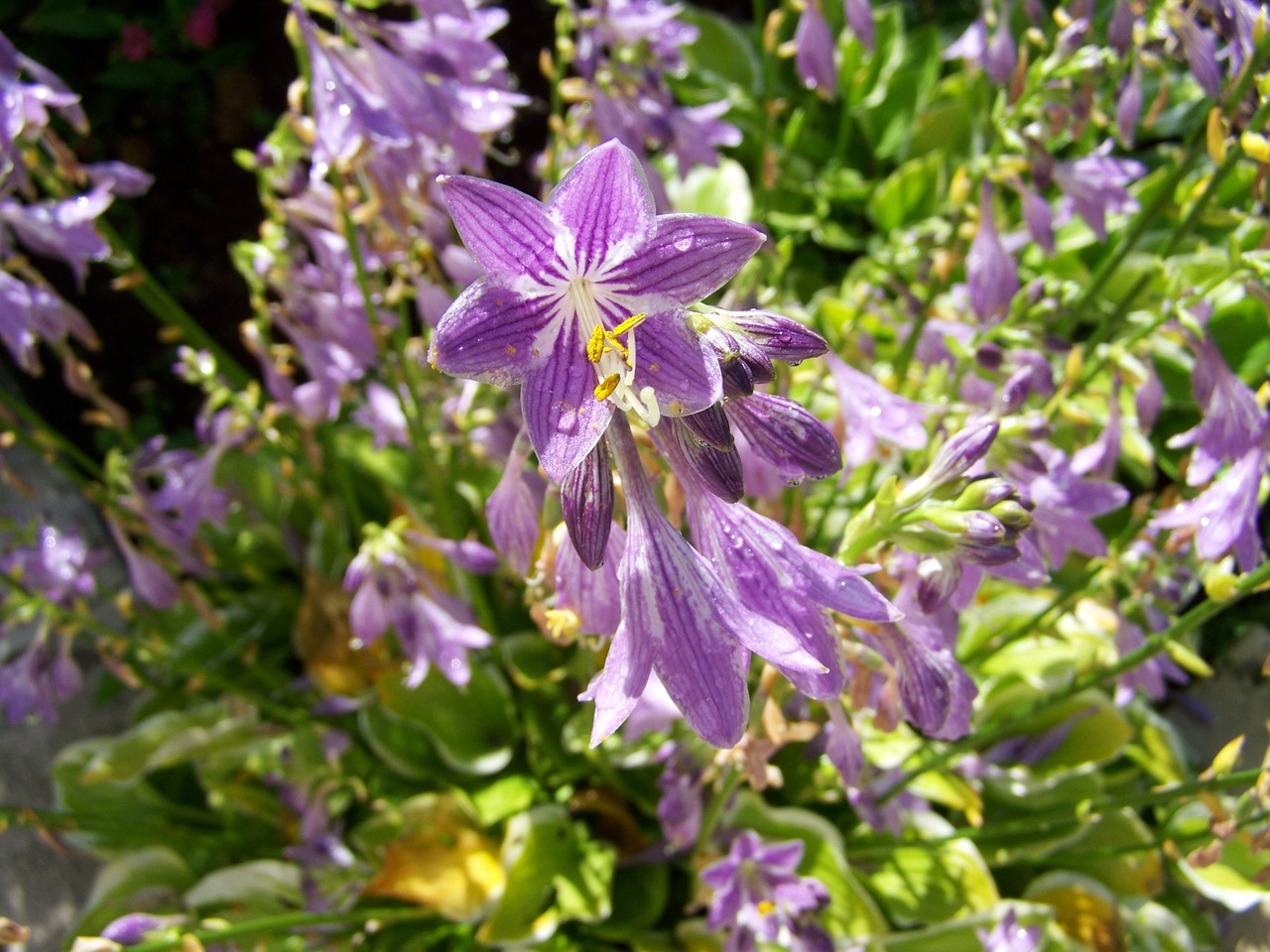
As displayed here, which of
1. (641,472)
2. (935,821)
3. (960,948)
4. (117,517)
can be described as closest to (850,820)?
(935,821)

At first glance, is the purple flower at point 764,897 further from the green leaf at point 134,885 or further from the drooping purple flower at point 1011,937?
the green leaf at point 134,885

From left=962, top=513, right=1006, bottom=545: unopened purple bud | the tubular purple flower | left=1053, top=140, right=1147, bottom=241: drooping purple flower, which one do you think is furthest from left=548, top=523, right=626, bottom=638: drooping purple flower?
left=1053, top=140, right=1147, bottom=241: drooping purple flower

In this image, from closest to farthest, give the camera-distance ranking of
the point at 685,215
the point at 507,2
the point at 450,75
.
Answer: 1. the point at 685,215
2. the point at 450,75
3. the point at 507,2

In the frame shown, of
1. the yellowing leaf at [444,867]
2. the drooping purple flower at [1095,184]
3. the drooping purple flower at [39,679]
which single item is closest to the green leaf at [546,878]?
the yellowing leaf at [444,867]

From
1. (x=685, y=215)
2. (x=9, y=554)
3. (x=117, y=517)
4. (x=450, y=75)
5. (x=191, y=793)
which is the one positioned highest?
(x=685, y=215)

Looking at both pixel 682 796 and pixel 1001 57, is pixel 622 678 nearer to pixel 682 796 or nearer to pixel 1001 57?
pixel 682 796

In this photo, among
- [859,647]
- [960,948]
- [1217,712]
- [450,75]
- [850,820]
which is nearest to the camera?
[859,647]

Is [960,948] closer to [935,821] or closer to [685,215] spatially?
[935,821]
